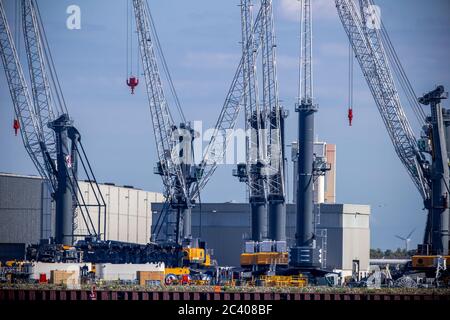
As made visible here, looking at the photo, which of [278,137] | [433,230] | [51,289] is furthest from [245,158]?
[51,289]

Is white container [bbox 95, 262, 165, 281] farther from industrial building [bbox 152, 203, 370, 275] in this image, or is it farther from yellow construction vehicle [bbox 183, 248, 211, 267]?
industrial building [bbox 152, 203, 370, 275]

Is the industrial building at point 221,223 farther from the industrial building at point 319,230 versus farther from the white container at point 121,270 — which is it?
the white container at point 121,270

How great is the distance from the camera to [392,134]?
123m

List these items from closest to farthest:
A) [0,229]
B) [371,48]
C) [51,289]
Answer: [51,289] → [371,48] → [0,229]

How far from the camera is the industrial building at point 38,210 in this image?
135250 mm

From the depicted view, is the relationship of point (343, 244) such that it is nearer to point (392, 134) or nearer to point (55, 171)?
point (392, 134)

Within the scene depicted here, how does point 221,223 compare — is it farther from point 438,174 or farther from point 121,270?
point 121,270

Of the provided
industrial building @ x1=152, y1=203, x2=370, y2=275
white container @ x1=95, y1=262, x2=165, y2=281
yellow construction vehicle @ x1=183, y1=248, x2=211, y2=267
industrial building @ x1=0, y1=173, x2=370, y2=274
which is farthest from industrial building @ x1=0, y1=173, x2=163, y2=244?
white container @ x1=95, y1=262, x2=165, y2=281

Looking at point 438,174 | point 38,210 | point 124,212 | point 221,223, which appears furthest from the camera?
point 124,212

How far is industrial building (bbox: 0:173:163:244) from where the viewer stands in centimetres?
13525

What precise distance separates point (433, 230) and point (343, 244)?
27536 millimetres

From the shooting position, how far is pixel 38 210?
140375mm

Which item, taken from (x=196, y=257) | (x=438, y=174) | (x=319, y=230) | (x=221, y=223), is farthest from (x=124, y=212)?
(x=438, y=174)
